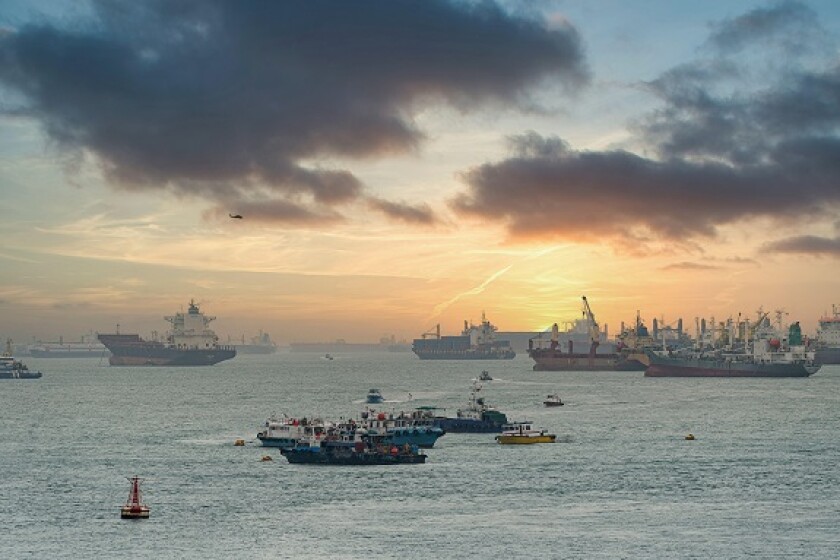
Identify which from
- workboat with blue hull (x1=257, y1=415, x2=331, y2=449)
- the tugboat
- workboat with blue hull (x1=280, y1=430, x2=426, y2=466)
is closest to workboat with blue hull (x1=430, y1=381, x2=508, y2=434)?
workboat with blue hull (x1=257, y1=415, x2=331, y2=449)

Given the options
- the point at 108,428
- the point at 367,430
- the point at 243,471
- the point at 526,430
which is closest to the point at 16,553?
the point at 243,471

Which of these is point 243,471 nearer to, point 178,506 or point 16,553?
point 178,506

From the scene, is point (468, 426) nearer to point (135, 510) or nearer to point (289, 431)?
point (289, 431)

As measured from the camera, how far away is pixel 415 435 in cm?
13212

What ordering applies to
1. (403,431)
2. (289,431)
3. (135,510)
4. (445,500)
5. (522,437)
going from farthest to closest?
(522,437)
(289,431)
(403,431)
(445,500)
(135,510)

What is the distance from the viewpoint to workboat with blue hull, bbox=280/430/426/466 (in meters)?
117

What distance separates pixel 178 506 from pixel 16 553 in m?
19.0

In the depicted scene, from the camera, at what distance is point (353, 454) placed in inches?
4609

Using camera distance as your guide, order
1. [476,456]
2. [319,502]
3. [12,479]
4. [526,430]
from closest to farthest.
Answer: [319,502] → [12,479] → [476,456] → [526,430]

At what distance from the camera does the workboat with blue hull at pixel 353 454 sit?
117062 millimetres

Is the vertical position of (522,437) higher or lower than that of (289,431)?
lower

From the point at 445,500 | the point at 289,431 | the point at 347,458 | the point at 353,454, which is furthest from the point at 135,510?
the point at 289,431

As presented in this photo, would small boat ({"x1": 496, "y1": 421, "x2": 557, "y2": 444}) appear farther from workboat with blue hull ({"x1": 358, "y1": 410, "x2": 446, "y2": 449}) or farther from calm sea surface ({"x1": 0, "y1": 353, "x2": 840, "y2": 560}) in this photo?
workboat with blue hull ({"x1": 358, "y1": 410, "x2": 446, "y2": 449})

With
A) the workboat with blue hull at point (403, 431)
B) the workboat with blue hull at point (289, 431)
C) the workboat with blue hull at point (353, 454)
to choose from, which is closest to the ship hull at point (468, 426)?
the workboat with blue hull at point (403, 431)
